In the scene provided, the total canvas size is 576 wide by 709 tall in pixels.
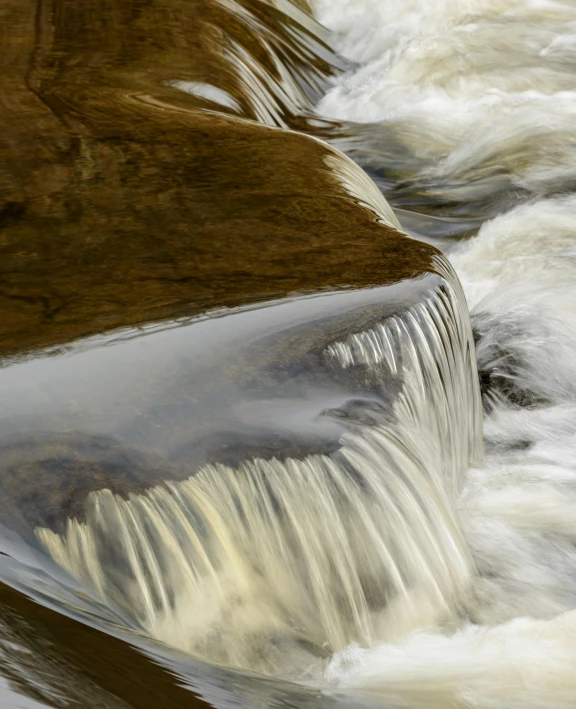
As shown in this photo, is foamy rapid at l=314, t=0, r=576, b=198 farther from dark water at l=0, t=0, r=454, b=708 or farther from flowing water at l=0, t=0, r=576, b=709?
dark water at l=0, t=0, r=454, b=708

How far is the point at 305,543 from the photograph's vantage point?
92.4 inches

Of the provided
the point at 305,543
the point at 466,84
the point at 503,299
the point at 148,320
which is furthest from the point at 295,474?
the point at 466,84

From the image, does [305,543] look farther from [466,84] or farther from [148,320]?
[466,84]

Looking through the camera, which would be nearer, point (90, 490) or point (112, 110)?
point (90, 490)

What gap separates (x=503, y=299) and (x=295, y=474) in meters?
2.04

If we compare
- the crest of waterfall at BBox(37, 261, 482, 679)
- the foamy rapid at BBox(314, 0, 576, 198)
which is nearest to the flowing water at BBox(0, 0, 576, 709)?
the crest of waterfall at BBox(37, 261, 482, 679)

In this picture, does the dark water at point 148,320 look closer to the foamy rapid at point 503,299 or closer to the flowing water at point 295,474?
the flowing water at point 295,474

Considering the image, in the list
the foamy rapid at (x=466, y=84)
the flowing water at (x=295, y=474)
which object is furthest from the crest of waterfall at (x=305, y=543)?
the foamy rapid at (x=466, y=84)

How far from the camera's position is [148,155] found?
3521 millimetres

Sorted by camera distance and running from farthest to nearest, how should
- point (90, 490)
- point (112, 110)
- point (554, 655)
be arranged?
point (112, 110)
point (554, 655)
point (90, 490)

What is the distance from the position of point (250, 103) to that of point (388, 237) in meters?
2.23

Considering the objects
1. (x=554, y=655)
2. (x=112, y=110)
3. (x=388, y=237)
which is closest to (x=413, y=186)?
(x=112, y=110)

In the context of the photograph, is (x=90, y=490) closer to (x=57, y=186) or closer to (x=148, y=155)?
(x=57, y=186)

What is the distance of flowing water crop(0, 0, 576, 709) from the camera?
2104 mm
